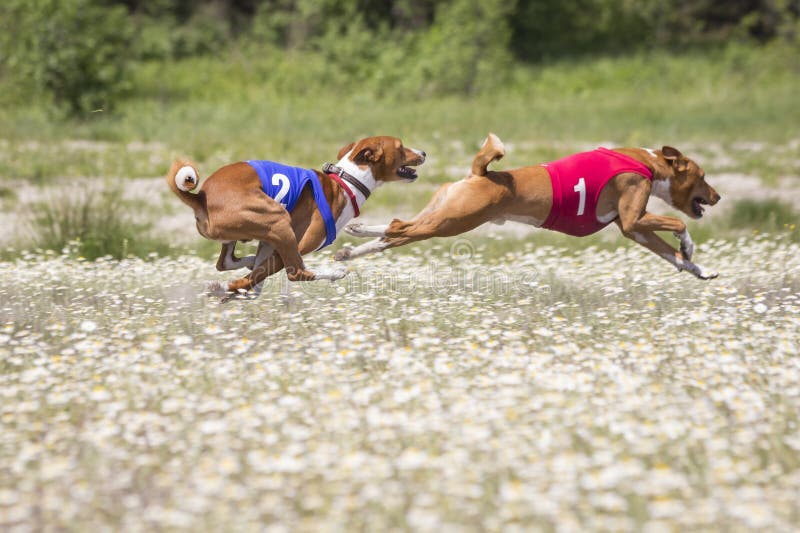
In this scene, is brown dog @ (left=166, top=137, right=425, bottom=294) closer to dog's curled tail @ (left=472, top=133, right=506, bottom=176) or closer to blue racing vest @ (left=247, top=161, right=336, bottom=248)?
blue racing vest @ (left=247, top=161, right=336, bottom=248)

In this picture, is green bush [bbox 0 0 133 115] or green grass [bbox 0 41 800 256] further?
green bush [bbox 0 0 133 115]

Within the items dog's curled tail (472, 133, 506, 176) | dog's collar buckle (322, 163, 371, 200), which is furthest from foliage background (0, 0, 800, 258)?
dog's curled tail (472, 133, 506, 176)

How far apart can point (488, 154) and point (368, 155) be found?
797 mm

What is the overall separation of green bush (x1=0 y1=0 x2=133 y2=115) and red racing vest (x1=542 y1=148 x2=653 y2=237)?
12164 millimetres

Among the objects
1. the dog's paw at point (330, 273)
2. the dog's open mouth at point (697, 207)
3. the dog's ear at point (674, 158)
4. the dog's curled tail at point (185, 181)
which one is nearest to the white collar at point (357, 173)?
the dog's paw at point (330, 273)

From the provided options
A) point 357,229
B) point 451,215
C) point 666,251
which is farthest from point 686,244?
point 357,229

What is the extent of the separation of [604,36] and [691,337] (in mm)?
27415

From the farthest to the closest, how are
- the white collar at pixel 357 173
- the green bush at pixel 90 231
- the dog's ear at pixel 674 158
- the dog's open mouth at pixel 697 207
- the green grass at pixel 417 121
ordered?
the green grass at pixel 417 121 < the green bush at pixel 90 231 < the dog's open mouth at pixel 697 207 < the dog's ear at pixel 674 158 < the white collar at pixel 357 173

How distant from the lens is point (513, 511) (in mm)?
3188

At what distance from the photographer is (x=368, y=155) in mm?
6238

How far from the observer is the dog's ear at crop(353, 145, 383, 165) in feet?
20.5

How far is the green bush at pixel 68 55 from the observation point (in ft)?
53.6

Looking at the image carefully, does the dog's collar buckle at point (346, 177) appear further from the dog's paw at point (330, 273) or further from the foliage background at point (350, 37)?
the foliage background at point (350, 37)

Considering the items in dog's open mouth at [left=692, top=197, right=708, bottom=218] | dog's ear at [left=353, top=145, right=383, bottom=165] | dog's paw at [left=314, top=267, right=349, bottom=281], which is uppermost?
dog's ear at [left=353, top=145, right=383, bottom=165]
